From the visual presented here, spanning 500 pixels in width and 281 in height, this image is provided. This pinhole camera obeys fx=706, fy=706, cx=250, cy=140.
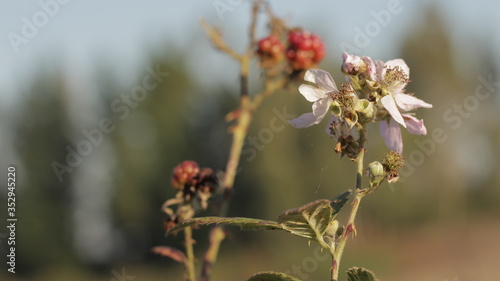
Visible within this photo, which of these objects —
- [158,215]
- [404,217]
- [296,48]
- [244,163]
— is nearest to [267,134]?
[244,163]

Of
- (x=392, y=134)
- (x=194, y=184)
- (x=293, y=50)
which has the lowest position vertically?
(x=194, y=184)

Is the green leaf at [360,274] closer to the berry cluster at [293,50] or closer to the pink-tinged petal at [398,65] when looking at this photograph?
the pink-tinged petal at [398,65]

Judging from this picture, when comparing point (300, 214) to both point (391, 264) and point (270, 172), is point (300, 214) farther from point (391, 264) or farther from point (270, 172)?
point (391, 264)

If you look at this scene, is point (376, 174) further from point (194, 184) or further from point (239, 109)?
point (239, 109)

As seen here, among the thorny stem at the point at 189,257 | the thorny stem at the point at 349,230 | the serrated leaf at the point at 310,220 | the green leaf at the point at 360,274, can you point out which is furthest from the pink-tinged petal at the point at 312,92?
the thorny stem at the point at 189,257

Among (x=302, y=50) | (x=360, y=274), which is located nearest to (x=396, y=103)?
(x=360, y=274)

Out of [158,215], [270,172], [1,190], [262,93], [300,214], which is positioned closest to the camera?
[300,214]
